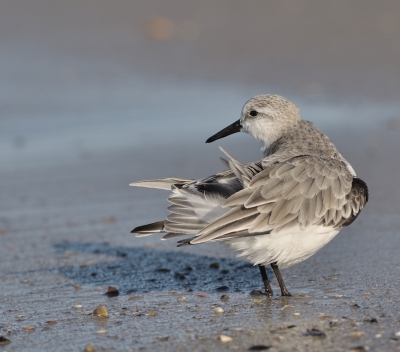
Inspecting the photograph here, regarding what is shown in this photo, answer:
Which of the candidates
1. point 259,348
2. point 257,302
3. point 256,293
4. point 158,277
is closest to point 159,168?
point 158,277

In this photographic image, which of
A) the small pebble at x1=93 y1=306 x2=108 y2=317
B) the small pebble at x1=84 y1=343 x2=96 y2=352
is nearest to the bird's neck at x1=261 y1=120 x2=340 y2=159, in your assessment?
the small pebble at x1=93 y1=306 x2=108 y2=317

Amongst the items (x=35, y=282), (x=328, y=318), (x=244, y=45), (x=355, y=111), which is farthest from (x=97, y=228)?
(x=244, y=45)

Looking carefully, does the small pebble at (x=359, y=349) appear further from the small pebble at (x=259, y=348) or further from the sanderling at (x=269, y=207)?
the sanderling at (x=269, y=207)

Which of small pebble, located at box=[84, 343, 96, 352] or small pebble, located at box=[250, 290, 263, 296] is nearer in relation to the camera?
small pebble, located at box=[84, 343, 96, 352]

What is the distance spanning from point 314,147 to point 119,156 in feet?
14.8

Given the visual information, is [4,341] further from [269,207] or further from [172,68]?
[172,68]

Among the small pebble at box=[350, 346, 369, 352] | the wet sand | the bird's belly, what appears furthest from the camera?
the bird's belly

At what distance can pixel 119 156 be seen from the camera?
9.38m

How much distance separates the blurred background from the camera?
34.2ft

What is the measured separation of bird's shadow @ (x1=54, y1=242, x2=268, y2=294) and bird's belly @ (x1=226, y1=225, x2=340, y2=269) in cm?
A: 58

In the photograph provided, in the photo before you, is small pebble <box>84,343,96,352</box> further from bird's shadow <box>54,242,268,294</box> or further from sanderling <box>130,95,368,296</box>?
bird's shadow <box>54,242,268,294</box>

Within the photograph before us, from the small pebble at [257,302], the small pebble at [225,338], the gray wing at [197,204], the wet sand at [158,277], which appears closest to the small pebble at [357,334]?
the wet sand at [158,277]

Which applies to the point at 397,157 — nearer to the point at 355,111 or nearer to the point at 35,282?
the point at 355,111

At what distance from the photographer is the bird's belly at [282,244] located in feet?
14.6
